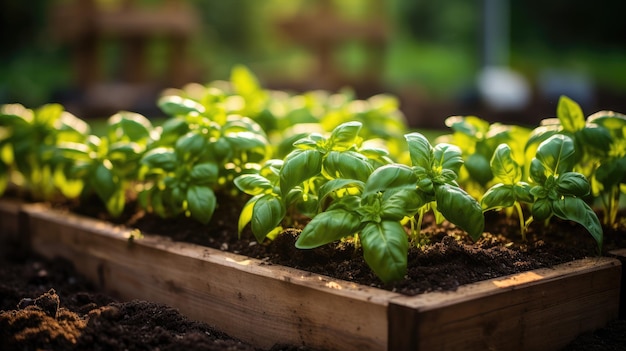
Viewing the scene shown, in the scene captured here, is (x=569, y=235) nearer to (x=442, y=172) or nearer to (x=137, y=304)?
(x=442, y=172)

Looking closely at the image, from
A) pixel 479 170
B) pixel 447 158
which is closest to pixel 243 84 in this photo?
pixel 479 170

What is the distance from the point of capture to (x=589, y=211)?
5.58 ft

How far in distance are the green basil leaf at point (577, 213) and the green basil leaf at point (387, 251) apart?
45 centimetres

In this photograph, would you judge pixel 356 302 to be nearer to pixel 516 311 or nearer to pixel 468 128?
pixel 516 311

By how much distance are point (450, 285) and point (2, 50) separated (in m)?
11.0

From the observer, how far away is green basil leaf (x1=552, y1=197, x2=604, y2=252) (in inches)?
65.8

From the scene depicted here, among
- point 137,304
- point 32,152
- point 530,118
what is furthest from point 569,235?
point 530,118

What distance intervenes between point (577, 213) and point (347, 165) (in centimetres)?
58

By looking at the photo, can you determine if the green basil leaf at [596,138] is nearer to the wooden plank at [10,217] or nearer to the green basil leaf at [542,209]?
the green basil leaf at [542,209]

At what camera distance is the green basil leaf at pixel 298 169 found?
1.69 m

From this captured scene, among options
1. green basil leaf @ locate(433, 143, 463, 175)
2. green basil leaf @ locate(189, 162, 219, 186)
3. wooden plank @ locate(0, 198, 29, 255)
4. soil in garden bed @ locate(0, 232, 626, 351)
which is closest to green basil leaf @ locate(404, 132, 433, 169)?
green basil leaf @ locate(433, 143, 463, 175)

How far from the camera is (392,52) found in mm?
12242

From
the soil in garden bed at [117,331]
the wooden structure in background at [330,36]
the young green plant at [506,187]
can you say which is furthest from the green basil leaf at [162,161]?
the wooden structure in background at [330,36]

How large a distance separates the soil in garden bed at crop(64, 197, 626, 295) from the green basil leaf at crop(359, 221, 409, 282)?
46 millimetres
